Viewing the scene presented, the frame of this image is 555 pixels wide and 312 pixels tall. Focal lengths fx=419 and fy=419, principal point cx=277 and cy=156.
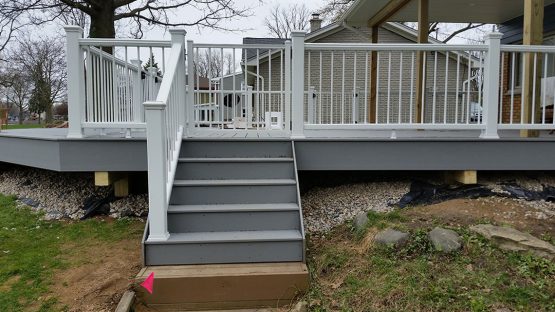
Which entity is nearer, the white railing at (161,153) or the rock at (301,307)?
the rock at (301,307)

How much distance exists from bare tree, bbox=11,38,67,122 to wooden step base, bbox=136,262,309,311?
29.2 metres

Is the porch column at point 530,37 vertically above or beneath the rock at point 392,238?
above

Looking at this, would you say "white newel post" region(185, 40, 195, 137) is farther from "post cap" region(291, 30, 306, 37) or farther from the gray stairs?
"post cap" region(291, 30, 306, 37)

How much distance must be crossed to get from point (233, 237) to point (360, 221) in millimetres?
1206

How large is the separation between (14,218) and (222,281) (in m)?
2.96

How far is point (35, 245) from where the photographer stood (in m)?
3.73

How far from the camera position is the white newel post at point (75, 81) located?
12.7 feet

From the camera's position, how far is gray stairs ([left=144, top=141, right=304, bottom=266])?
303cm

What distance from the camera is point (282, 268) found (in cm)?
293

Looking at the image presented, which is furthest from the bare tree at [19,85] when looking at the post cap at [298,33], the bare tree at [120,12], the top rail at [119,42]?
the post cap at [298,33]

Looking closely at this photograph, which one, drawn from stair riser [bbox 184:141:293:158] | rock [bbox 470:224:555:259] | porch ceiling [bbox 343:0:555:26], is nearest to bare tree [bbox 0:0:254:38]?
porch ceiling [bbox 343:0:555:26]

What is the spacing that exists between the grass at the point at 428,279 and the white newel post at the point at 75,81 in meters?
2.56

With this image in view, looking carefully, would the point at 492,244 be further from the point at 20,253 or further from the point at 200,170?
the point at 20,253

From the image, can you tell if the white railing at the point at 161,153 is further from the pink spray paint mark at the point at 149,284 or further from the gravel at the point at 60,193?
the gravel at the point at 60,193
